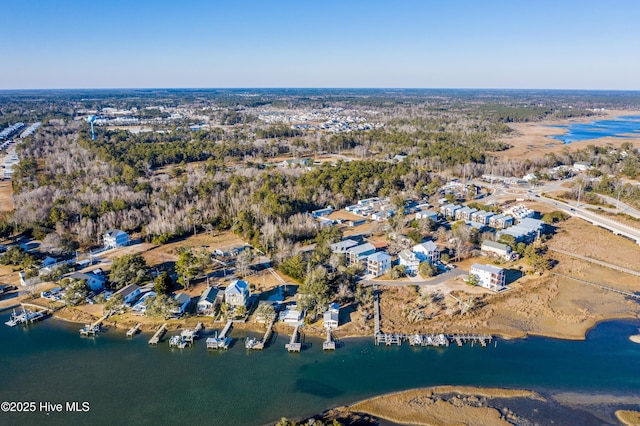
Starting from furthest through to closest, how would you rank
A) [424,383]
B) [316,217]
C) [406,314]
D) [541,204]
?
[541,204] < [316,217] < [406,314] < [424,383]

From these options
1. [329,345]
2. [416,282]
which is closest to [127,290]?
[329,345]

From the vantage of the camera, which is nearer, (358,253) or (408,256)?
(408,256)

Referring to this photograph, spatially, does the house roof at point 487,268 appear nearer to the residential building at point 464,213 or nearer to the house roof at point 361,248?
the house roof at point 361,248

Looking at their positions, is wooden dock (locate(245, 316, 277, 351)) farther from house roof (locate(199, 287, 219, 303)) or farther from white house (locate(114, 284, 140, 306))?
white house (locate(114, 284, 140, 306))

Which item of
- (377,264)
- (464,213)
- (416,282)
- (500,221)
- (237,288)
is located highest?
(464,213)

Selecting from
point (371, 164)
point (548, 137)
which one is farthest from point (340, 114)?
point (371, 164)

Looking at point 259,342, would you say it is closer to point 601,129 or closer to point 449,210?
point 449,210

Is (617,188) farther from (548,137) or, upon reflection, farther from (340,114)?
(340,114)
